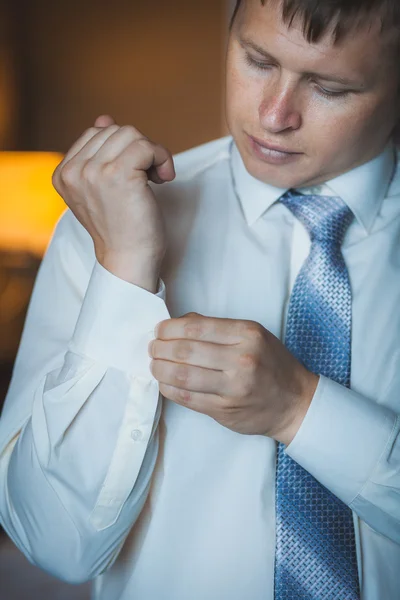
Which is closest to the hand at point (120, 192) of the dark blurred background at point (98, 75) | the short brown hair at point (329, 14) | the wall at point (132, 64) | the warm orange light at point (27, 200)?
the short brown hair at point (329, 14)

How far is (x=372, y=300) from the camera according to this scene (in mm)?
1021

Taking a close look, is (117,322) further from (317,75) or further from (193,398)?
(317,75)

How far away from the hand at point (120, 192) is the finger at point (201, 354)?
0.10m

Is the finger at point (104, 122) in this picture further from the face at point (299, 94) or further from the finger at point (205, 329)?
the finger at point (205, 329)

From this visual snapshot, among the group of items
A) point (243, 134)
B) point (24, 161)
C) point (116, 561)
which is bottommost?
point (24, 161)

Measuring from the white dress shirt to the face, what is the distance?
0.09 metres

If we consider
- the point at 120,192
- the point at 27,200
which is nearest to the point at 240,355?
the point at 120,192

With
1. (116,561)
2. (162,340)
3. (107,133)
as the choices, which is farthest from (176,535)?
(107,133)

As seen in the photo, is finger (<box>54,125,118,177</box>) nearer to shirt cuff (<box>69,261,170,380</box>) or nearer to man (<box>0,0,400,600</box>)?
→ man (<box>0,0,400,600</box>)

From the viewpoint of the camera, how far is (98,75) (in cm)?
349

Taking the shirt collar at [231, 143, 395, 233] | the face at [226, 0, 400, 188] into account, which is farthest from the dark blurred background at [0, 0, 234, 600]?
the face at [226, 0, 400, 188]

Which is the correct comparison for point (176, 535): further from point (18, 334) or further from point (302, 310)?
point (18, 334)

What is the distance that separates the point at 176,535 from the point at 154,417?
173 mm

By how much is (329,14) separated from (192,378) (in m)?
0.45
